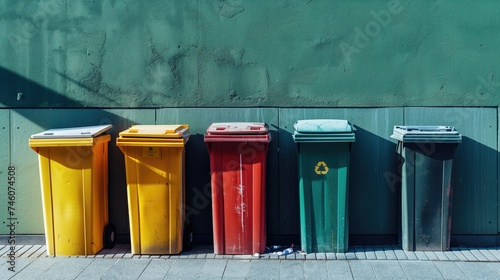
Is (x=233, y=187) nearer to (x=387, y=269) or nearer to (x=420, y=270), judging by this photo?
(x=387, y=269)

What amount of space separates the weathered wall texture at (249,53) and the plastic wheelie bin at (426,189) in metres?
0.71

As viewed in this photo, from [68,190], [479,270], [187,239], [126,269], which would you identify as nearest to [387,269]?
[479,270]

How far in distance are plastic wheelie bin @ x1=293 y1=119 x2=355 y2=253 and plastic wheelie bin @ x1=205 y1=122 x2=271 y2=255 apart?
44 centimetres

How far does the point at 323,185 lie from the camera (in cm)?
641

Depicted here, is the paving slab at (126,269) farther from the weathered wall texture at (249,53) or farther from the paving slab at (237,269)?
the weathered wall texture at (249,53)

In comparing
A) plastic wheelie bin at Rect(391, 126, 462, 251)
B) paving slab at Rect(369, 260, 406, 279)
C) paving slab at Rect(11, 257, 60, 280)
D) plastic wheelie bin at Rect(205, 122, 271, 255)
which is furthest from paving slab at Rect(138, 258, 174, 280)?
plastic wheelie bin at Rect(391, 126, 462, 251)

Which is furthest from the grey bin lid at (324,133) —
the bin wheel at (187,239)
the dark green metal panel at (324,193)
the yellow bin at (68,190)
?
the yellow bin at (68,190)

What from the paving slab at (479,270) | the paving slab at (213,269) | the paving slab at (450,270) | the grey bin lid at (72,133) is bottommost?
the paving slab at (479,270)

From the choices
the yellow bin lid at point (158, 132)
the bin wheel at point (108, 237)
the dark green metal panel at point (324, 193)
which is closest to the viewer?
the yellow bin lid at point (158, 132)

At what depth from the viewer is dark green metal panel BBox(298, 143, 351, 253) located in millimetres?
6383

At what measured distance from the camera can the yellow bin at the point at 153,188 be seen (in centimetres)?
634

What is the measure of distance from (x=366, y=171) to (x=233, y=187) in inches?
65.1

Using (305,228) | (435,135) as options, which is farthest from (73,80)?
(435,135)

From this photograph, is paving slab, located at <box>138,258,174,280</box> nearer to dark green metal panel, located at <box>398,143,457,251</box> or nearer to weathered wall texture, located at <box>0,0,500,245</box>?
weathered wall texture, located at <box>0,0,500,245</box>
